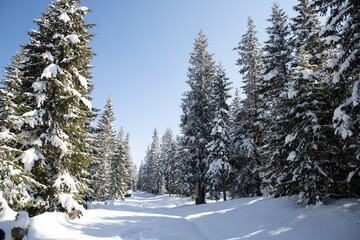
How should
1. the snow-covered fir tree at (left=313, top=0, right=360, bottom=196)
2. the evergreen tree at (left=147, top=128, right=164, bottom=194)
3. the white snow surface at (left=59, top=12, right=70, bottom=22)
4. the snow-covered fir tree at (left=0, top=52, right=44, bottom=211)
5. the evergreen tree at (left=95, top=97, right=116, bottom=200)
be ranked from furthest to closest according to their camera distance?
the evergreen tree at (left=147, top=128, right=164, bottom=194), the evergreen tree at (left=95, top=97, right=116, bottom=200), the white snow surface at (left=59, top=12, right=70, bottom=22), the snow-covered fir tree at (left=0, top=52, right=44, bottom=211), the snow-covered fir tree at (left=313, top=0, right=360, bottom=196)

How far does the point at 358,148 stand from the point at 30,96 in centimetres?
1509

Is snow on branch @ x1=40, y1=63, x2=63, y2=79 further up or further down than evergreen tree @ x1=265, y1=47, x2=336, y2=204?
further up

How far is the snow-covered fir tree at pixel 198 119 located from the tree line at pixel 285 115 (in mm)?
113

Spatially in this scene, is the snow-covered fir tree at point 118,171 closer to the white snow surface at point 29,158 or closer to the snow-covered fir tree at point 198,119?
the snow-covered fir tree at point 198,119

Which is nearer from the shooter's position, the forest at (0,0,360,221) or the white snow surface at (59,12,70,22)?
the forest at (0,0,360,221)

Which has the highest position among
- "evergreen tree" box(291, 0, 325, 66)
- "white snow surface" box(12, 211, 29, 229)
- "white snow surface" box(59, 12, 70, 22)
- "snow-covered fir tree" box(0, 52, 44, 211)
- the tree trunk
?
"evergreen tree" box(291, 0, 325, 66)

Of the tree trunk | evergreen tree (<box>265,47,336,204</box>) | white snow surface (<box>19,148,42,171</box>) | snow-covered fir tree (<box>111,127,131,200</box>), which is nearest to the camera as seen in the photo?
white snow surface (<box>19,148,42,171</box>)

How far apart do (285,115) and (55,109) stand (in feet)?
42.4

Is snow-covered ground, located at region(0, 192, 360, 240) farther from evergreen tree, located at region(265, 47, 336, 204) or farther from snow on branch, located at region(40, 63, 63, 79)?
snow on branch, located at region(40, 63, 63, 79)

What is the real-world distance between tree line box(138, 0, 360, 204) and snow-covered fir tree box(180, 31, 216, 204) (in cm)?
11

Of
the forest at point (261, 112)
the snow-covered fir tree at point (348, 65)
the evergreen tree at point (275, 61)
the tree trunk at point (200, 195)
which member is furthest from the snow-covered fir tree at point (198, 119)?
the snow-covered fir tree at point (348, 65)

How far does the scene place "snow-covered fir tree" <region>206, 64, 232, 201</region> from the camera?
19752mm

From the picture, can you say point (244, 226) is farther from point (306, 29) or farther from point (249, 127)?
point (306, 29)

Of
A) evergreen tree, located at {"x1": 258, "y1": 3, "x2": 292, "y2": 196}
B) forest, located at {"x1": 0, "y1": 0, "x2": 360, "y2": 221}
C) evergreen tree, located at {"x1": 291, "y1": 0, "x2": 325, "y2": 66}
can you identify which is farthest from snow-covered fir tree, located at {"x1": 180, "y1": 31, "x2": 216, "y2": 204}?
evergreen tree, located at {"x1": 291, "y1": 0, "x2": 325, "y2": 66}
